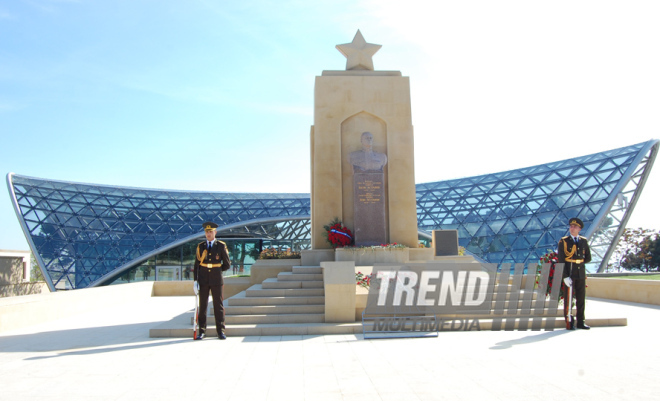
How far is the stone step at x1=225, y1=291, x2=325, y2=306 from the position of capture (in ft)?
32.0

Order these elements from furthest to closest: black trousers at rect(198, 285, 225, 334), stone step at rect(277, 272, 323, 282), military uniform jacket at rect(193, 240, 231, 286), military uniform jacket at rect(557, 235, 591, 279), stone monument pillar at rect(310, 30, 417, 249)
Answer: stone monument pillar at rect(310, 30, 417, 249) → stone step at rect(277, 272, 323, 282) → military uniform jacket at rect(557, 235, 591, 279) → military uniform jacket at rect(193, 240, 231, 286) → black trousers at rect(198, 285, 225, 334)

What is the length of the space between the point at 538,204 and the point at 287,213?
25.0 m

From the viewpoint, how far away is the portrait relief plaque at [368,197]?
13.8 m

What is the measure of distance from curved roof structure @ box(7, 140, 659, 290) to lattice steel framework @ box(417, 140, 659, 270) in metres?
0.10

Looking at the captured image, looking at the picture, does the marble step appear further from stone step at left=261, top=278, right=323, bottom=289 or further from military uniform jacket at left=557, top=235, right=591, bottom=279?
military uniform jacket at left=557, top=235, right=591, bottom=279

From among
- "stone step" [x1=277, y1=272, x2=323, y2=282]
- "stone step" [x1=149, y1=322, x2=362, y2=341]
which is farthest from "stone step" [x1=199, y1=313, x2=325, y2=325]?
"stone step" [x1=277, y1=272, x2=323, y2=282]

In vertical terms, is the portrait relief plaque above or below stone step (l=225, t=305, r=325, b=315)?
above

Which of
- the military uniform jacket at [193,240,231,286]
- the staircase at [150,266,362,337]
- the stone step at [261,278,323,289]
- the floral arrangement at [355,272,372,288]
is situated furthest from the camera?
the stone step at [261,278,323,289]

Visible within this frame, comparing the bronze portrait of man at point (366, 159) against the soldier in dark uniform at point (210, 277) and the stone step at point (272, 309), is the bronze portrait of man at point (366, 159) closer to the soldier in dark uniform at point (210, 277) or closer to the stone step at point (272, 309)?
the stone step at point (272, 309)

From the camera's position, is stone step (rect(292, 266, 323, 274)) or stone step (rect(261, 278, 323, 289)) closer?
stone step (rect(261, 278, 323, 289))

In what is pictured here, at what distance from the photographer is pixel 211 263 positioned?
8312 millimetres

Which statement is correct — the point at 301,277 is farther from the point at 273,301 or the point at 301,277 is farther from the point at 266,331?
the point at 266,331

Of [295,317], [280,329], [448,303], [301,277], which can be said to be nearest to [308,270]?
[301,277]

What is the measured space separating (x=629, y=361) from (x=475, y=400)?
9.73 feet
